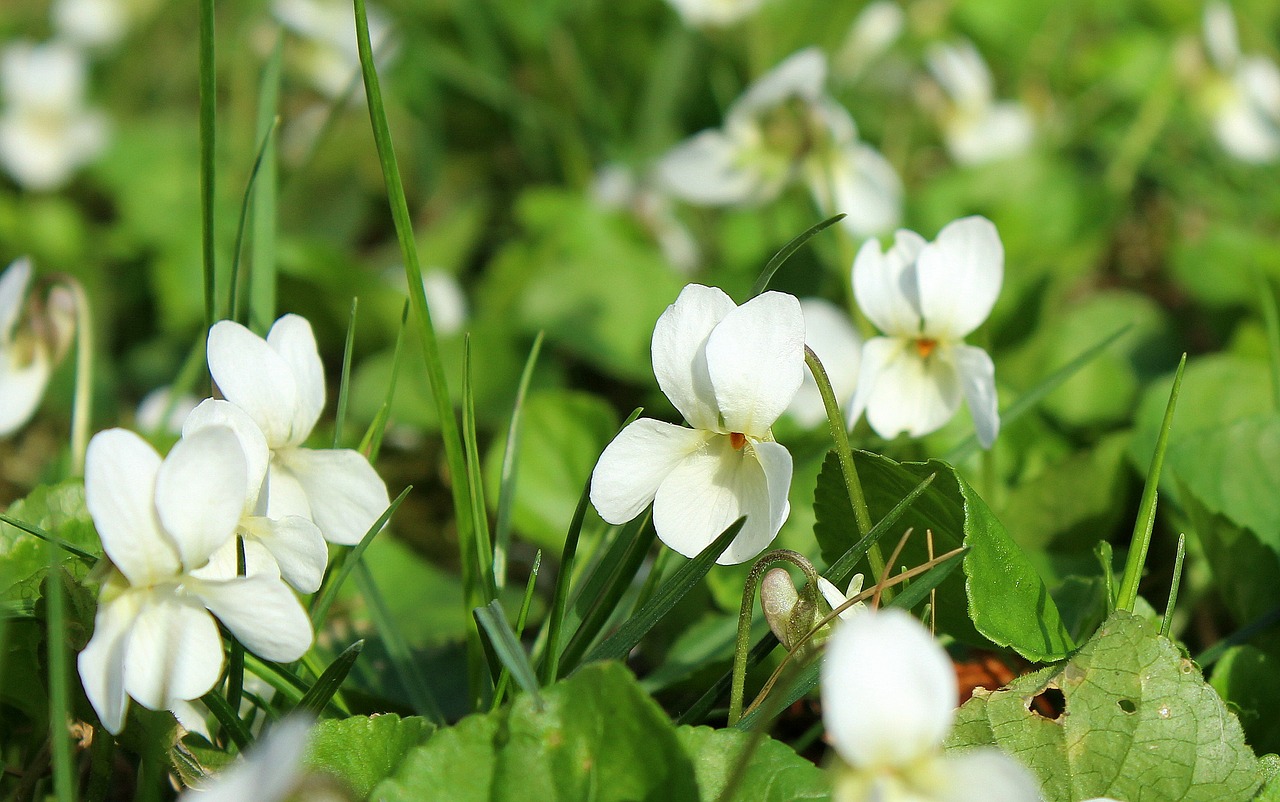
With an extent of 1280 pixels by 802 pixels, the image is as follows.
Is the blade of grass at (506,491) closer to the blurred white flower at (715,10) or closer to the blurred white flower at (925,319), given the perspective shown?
the blurred white flower at (925,319)

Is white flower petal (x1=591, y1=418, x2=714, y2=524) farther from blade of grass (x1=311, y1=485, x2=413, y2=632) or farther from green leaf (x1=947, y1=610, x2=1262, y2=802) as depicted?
green leaf (x1=947, y1=610, x2=1262, y2=802)

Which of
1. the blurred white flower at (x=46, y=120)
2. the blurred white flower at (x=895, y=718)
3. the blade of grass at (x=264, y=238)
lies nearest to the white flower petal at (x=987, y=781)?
the blurred white flower at (x=895, y=718)

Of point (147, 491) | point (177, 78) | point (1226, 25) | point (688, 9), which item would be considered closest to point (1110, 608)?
point (147, 491)

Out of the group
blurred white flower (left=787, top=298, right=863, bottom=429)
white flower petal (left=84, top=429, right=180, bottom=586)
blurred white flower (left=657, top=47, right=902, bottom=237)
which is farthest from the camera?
blurred white flower (left=657, top=47, right=902, bottom=237)

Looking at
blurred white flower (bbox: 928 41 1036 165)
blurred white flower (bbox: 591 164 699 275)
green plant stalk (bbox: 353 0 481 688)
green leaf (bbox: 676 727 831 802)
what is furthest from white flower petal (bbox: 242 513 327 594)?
blurred white flower (bbox: 928 41 1036 165)

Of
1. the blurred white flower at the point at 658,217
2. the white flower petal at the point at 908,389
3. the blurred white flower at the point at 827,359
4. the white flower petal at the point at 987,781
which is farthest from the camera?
the blurred white flower at the point at 658,217

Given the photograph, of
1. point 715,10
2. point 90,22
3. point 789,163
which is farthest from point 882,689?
point 90,22
